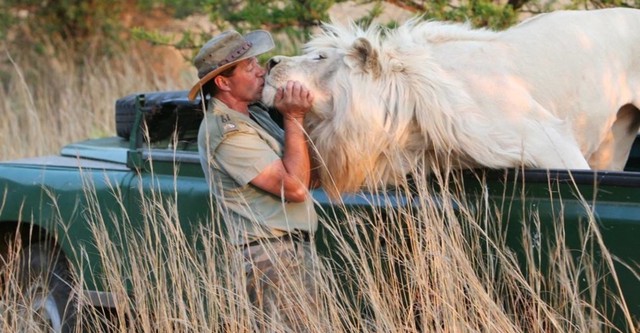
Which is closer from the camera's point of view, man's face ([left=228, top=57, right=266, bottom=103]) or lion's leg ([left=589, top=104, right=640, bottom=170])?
man's face ([left=228, top=57, right=266, bottom=103])

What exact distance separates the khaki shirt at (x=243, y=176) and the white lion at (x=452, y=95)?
0.18 m

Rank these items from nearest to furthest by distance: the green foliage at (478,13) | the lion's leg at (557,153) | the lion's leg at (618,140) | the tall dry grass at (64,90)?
the lion's leg at (557,153) < the lion's leg at (618,140) < the green foliage at (478,13) < the tall dry grass at (64,90)

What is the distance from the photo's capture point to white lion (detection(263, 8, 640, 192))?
3.61 metres

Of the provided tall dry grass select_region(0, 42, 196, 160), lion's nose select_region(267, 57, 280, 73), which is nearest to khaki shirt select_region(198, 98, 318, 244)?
lion's nose select_region(267, 57, 280, 73)

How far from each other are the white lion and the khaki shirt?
0.59 ft

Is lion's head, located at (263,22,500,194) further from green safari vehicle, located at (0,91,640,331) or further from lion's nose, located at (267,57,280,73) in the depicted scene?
green safari vehicle, located at (0,91,640,331)

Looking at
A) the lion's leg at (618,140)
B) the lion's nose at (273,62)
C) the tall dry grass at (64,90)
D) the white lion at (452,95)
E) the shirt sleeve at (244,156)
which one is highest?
the lion's nose at (273,62)

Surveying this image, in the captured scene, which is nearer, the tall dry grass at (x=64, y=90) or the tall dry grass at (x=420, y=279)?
the tall dry grass at (x=420, y=279)

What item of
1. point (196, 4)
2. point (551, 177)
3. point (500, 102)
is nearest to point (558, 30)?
point (500, 102)

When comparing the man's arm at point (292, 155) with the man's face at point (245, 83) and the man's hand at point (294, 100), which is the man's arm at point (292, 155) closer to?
the man's hand at point (294, 100)

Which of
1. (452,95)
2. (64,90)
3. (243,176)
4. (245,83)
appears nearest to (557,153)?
(452,95)

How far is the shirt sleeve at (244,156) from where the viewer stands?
3877 mm

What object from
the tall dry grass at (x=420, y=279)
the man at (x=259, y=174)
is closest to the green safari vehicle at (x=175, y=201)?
the tall dry grass at (x=420, y=279)

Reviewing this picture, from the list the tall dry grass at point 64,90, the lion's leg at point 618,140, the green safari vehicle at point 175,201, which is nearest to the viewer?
the green safari vehicle at point 175,201
